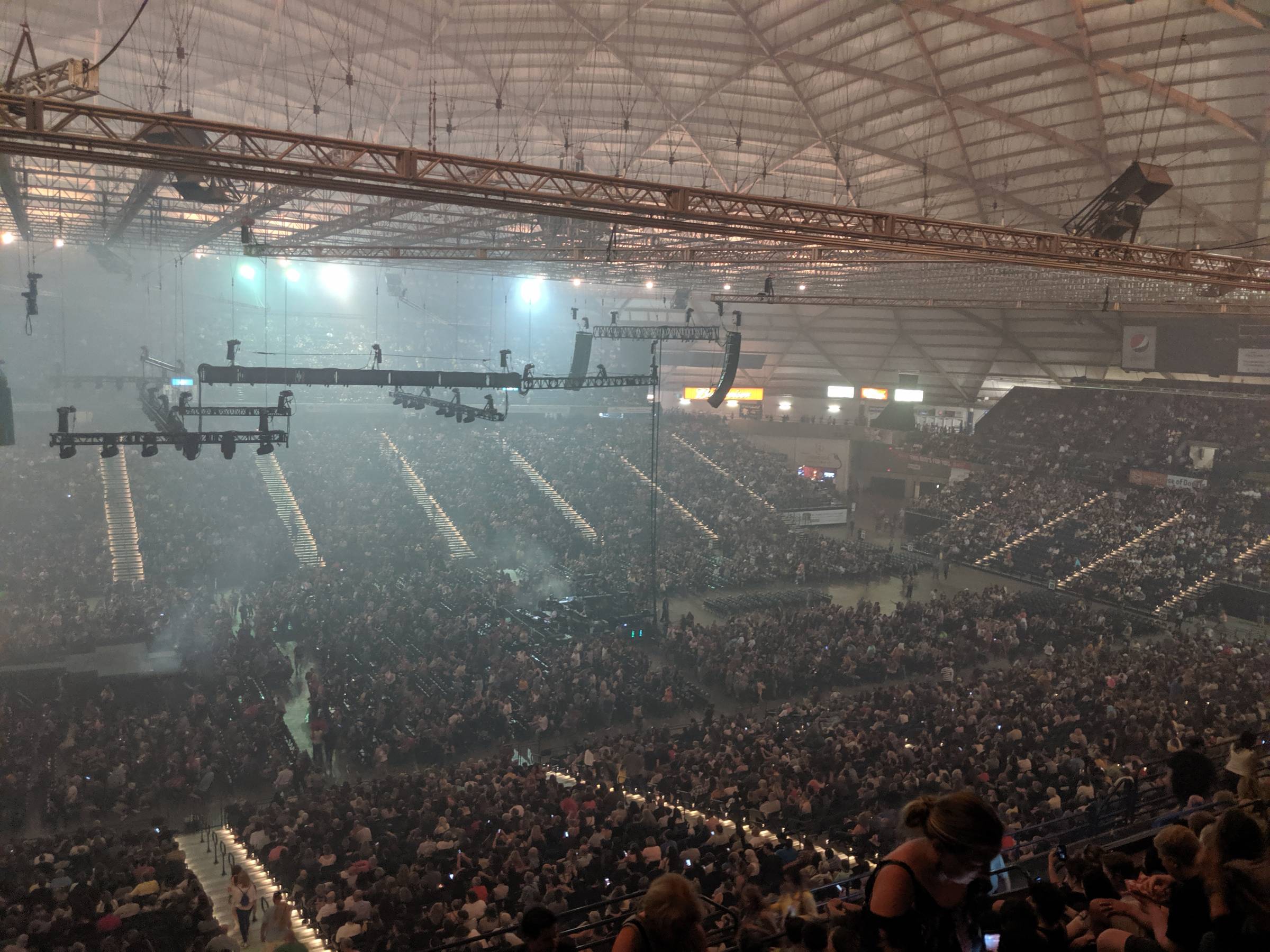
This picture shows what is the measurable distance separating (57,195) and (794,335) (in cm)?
3025

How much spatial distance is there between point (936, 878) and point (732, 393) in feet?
129

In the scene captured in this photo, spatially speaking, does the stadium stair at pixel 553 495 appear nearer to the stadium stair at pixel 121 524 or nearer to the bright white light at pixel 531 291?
the bright white light at pixel 531 291

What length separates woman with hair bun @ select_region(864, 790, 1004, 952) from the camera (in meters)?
1.97

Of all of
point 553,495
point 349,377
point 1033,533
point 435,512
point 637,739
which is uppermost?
point 349,377

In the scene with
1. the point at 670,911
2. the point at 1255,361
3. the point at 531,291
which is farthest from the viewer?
the point at 531,291

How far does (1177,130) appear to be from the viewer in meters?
18.3

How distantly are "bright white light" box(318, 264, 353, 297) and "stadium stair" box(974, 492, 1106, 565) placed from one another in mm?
27843

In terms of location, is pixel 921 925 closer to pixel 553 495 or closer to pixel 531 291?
pixel 553 495

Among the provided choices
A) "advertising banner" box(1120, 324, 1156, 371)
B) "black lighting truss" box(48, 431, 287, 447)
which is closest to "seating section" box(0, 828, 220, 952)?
"black lighting truss" box(48, 431, 287, 447)

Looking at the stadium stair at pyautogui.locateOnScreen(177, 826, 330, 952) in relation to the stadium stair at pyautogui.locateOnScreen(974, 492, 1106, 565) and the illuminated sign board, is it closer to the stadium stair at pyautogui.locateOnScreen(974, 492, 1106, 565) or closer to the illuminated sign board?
the stadium stair at pyautogui.locateOnScreen(974, 492, 1106, 565)

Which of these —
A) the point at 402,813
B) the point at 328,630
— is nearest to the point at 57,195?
the point at 328,630

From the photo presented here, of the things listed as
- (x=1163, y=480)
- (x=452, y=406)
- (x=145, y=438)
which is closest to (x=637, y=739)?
(x=145, y=438)

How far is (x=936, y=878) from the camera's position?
6.74 feet

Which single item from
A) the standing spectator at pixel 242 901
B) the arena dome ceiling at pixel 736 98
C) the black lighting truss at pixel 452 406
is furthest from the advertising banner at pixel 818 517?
the standing spectator at pixel 242 901
